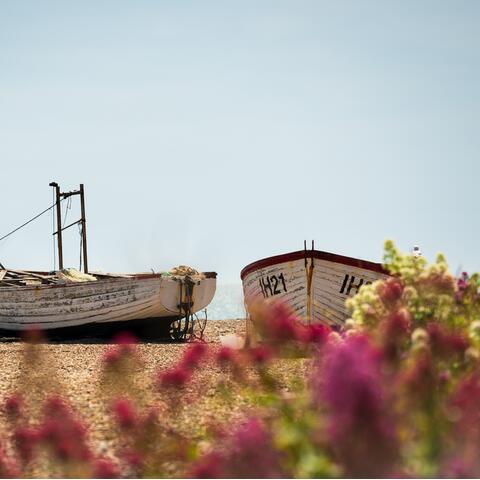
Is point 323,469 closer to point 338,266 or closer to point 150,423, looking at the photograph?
point 150,423

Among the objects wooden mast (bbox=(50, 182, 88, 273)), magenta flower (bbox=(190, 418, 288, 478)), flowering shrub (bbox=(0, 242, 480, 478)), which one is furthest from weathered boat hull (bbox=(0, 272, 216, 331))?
magenta flower (bbox=(190, 418, 288, 478))

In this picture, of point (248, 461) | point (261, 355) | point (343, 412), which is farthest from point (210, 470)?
point (261, 355)

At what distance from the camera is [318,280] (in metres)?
16.4

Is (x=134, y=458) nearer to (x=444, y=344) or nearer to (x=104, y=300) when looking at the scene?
(x=444, y=344)

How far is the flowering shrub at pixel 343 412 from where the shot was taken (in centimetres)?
366

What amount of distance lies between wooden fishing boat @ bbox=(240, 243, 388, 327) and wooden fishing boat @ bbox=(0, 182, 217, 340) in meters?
6.86

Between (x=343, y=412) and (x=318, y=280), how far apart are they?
43.1 feet

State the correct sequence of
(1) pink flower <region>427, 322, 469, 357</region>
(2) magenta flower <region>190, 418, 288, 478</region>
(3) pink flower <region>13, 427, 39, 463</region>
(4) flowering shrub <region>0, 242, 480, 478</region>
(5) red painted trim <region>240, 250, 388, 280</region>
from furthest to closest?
(5) red painted trim <region>240, 250, 388, 280</region> → (1) pink flower <region>427, 322, 469, 357</region> → (3) pink flower <region>13, 427, 39, 463</region> → (2) magenta flower <region>190, 418, 288, 478</region> → (4) flowering shrub <region>0, 242, 480, 478</region>

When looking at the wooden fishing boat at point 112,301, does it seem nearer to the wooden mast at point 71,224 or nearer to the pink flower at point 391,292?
the wooden mast at point 71,224

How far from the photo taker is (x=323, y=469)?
4.14 metres

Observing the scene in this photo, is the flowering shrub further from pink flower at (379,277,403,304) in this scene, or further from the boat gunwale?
the boat gunwale

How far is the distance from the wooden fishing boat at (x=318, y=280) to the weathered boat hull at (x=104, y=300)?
22.7 ft

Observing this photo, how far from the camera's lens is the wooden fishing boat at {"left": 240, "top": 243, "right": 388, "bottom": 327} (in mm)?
15922

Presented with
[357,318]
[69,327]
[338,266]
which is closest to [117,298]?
[69,327]
